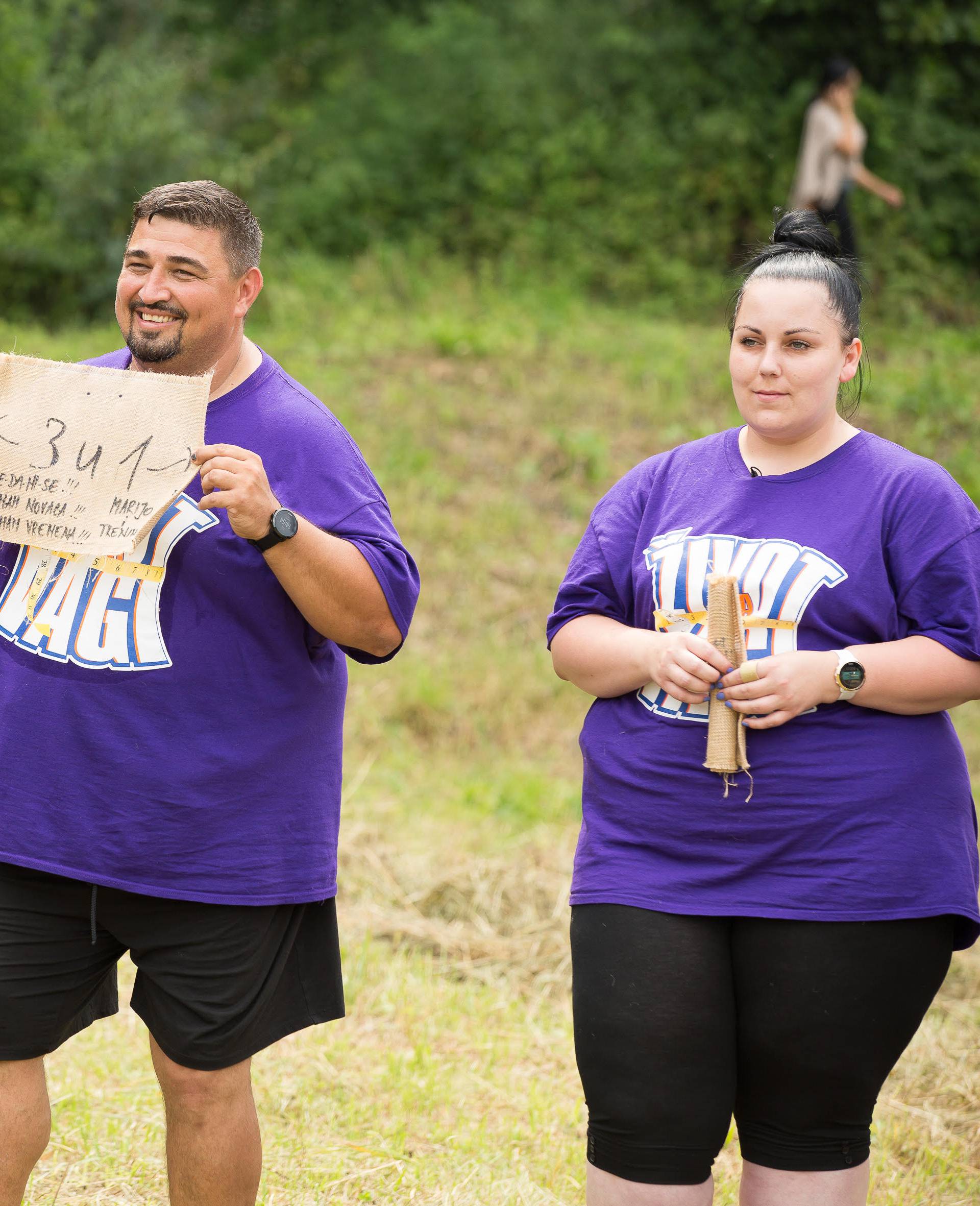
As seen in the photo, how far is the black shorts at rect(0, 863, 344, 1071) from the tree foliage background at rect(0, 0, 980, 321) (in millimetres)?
10573

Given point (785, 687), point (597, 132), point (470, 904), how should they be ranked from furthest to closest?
point (597, 132) → point (470, 904) → point (785, 687)

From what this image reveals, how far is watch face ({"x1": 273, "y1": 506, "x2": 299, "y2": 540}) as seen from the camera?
225 cm

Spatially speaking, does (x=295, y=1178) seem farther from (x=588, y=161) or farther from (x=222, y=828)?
(x=588, y=161)

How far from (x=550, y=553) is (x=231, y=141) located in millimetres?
7634

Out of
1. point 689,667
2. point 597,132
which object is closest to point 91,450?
point 689,667

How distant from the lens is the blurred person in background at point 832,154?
1017 centimetres

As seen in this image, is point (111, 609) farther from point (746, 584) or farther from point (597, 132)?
point (597, 132)

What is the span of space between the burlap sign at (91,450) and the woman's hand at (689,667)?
85 centimetres

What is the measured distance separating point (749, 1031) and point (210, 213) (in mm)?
1673

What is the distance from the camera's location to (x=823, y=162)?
1027 cm

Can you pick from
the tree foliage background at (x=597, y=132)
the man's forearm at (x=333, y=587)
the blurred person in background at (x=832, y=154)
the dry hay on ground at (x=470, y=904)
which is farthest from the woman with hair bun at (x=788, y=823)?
the tree foliage background at (x=597, y=132)

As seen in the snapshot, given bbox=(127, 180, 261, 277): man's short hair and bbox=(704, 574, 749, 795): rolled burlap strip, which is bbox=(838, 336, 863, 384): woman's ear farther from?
bbox=(127, 180, 261, 277): man's short hair

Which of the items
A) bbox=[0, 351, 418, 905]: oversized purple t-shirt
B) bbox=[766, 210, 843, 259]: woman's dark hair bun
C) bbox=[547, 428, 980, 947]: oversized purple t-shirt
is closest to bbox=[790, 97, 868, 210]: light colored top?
bbox=[766, 210, 843, 259]: woman's dark hair bun

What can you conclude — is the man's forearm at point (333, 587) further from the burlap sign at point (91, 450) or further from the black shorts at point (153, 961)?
the black shorts at point (153, 961)
